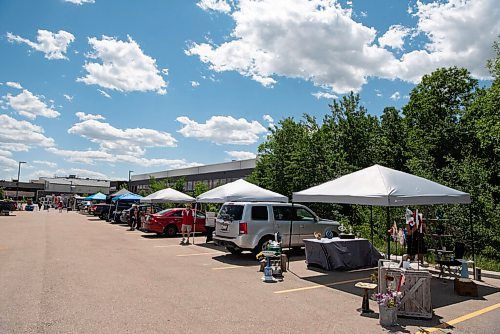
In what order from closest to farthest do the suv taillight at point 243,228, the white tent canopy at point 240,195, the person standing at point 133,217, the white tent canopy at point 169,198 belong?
the suv taillight at point 243,228 → the white tent canopy at point 240,195 → the white tent canopy at point 169,198 → the person standing at point 133,217

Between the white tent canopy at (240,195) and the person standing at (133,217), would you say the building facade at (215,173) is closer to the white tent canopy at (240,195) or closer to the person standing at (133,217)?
the person standing at (133,217)

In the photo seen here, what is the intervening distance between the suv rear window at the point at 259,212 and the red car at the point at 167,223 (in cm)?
832

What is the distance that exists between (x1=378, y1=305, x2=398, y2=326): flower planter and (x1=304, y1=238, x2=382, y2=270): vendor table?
4.35 m

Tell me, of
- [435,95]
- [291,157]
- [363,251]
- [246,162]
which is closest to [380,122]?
[435,95]

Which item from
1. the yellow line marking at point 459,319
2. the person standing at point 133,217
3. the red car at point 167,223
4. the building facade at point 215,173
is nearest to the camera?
the yellow line marking at point 459,319

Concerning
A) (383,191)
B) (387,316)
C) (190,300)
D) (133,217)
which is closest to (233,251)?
(190,300)

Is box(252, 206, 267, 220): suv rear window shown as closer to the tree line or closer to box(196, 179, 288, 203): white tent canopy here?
box(196, 179, 288, 203): white tent canopy

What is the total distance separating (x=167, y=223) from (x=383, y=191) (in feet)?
44.7

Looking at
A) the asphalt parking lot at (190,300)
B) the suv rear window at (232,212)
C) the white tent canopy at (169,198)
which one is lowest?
the asphalt parking lot at (190,300)

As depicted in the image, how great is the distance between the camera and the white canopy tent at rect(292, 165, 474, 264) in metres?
8.05

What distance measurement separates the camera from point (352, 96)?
2734cm

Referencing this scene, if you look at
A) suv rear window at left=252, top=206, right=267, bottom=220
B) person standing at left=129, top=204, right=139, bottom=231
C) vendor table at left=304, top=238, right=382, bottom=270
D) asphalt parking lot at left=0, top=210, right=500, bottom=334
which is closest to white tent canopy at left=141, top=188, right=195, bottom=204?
person standing at left=129, top=204, right=139, bottom=231

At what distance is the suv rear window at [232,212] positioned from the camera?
39.3ft

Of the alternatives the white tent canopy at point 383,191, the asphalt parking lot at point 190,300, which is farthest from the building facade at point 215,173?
the white tent canopy at point 383,191
